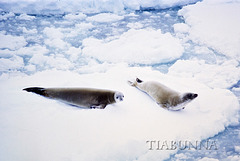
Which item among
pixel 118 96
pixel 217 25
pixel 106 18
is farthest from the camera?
pixel 106 18

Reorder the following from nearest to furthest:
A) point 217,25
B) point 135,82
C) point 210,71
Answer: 1. point 135,82
2. point 210,71
3. point 217,25

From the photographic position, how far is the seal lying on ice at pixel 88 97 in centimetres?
211

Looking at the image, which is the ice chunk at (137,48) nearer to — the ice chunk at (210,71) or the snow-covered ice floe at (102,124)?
the ice chunk at (210,71)

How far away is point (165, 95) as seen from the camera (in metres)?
2.27

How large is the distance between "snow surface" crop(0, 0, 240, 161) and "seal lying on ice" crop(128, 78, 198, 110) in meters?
0.08

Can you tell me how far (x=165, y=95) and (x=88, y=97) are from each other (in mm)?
838

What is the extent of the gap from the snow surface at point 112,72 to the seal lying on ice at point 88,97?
8 cm

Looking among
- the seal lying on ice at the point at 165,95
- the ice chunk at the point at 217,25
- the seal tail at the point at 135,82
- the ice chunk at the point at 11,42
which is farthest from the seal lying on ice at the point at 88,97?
the ice chunk at the point at 11,42

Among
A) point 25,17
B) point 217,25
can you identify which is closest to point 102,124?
point 217,25

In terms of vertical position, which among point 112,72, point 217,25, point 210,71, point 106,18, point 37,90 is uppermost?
point 106,18

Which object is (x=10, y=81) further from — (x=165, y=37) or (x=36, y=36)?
(x=165, y=37)

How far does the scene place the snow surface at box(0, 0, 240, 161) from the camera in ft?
5.45

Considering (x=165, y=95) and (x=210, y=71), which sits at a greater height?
(x=210, y=71)

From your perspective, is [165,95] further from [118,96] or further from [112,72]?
[112,72]
